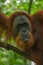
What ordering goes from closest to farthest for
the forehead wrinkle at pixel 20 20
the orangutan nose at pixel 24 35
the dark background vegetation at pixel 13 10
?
1. the dark background vegetation at pixel 13 10
2. the orangutan nose at pixel 24 35
3. the forehead wrinkle at pixel 20 20

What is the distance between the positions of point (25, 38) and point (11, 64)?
1.03ft

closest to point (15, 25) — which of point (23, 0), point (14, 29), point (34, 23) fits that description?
point (14, 29)

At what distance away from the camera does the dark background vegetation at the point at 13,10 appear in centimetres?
201

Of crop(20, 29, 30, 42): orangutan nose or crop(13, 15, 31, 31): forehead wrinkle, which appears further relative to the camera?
crop(13, 15, 31, 31): forehead wrinkle

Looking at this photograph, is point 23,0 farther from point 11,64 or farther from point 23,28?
point 11,64

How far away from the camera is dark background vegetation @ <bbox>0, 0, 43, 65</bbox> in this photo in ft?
6.61

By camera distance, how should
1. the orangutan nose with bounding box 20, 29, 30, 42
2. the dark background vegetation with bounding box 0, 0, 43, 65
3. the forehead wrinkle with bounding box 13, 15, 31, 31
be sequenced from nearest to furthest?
the dark background vegetation with bounding box 0, 0, 43, 65 < the orangutan nose with bounding box 20, 29, 30, 42 < the forehead wrinkle with bounding box 13, 15, 31, 31

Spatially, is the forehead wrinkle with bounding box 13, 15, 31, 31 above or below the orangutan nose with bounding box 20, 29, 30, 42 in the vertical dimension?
above

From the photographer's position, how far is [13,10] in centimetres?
236

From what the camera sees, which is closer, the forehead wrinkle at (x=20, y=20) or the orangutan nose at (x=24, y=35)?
the orangutan nose at (x=24, y=35)

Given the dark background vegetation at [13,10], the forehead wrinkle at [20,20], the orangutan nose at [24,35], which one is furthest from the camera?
the forehead wrinkle at [20,20]

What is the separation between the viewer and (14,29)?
7.57 ft

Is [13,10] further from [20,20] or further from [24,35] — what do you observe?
[24,35]

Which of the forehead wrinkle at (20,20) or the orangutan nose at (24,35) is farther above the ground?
the forehead wrinkle at (20,20)
